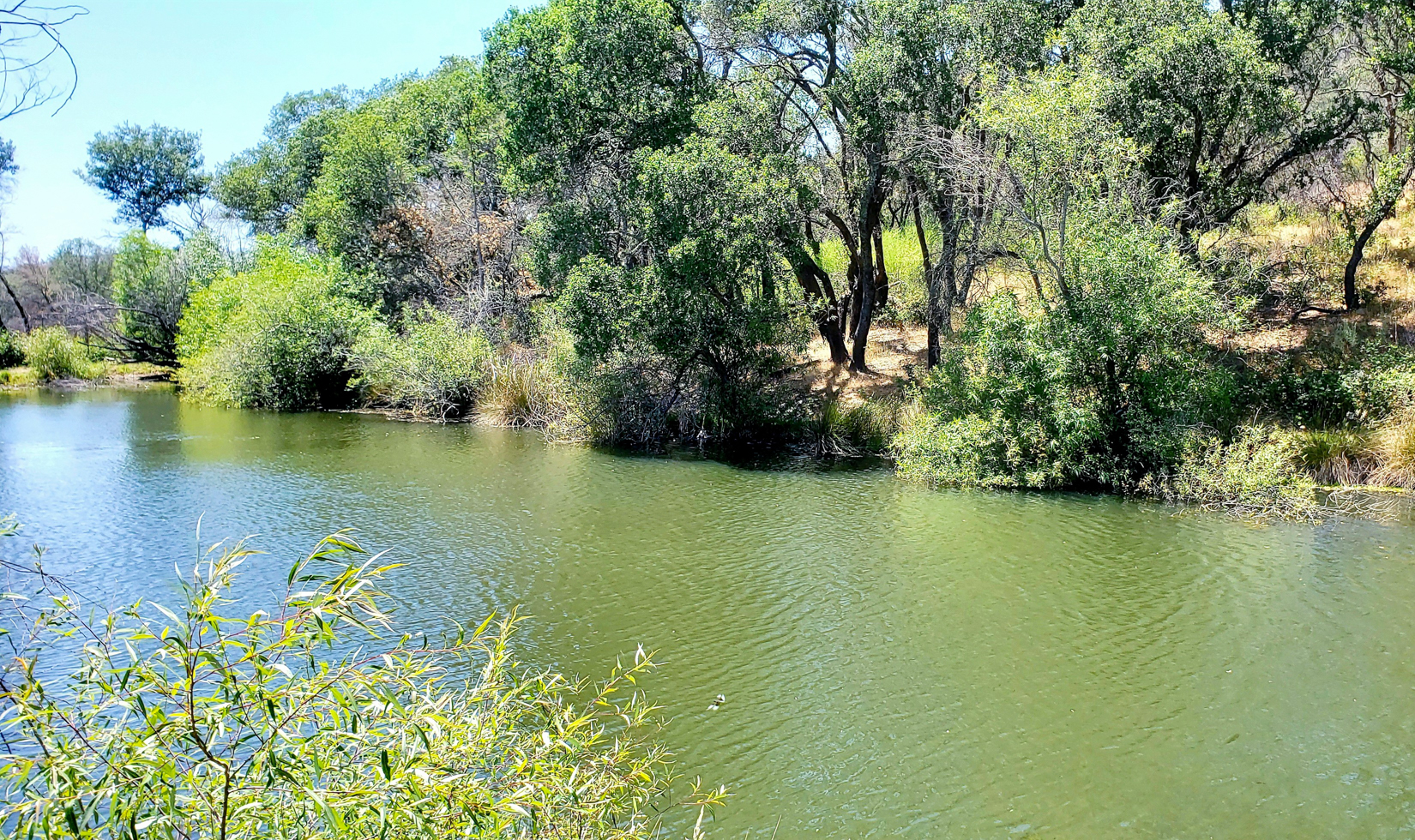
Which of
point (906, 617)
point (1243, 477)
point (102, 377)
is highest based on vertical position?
point (102, 377)

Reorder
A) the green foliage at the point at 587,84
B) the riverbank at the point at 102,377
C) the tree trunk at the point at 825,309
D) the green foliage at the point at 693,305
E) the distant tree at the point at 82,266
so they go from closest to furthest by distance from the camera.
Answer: the green foliage at the point at 693,305 → the green foliage at the point at 587,84 → the tree trunk at the point at 825,309 → the riverbank at the point at 102,377 → the distant tree at the point at 82,266

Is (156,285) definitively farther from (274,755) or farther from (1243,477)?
(274,755)

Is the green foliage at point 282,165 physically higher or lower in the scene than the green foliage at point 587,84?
higher

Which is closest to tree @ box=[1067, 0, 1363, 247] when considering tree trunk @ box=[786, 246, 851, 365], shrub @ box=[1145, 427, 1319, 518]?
shrub @ box=[1145, 427, 1319, 518]

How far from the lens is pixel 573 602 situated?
36.0ft

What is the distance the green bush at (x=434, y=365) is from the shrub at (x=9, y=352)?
26061 millimetres

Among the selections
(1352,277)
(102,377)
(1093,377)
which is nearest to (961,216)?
(1093,377)

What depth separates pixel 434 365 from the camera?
87.1ft

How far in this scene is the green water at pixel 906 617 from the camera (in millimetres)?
6871

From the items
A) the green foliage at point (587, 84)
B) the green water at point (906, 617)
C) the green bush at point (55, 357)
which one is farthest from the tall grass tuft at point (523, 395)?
the green bush at point (55, 357)

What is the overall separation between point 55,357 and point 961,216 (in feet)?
136

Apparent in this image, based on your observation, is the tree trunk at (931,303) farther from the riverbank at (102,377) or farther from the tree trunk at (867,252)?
the riverbank at (102,377)

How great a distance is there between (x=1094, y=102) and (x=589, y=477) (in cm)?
1117

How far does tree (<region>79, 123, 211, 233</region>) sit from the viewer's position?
54344 millimetres
